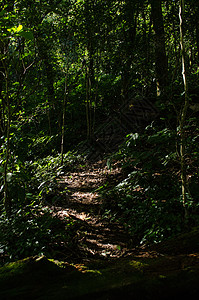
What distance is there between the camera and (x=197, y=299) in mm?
1050

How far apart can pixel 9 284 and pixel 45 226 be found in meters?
1.38

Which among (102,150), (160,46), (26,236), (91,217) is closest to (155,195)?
(91,217)

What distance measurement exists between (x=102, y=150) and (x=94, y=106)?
1.46m

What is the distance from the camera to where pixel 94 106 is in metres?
6.98

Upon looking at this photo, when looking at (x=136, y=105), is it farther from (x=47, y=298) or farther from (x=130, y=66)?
(x=47, y=298)

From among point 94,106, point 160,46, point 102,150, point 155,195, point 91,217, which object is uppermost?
point 160,46

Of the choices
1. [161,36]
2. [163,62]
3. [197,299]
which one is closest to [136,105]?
[163,62]

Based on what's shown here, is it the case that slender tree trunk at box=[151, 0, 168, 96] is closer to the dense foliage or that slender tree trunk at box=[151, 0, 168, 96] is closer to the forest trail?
the dense foliage

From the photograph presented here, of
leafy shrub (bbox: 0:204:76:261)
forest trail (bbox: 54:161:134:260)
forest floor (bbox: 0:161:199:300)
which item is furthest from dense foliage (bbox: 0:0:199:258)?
forest floor (bbox: 0:161:199:300)

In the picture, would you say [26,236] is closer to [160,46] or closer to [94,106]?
[94,106]

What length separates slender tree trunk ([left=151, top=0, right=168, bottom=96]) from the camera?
616 centimetres

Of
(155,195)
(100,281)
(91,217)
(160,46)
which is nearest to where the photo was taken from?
(100,281)

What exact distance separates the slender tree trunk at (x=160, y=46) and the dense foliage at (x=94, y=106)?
0.03m

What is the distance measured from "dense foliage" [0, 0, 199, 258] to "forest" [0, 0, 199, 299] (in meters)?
0.02
